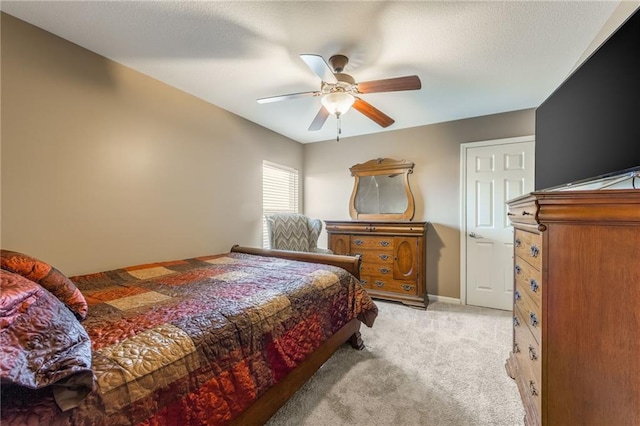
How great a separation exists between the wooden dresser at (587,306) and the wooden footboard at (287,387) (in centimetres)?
118

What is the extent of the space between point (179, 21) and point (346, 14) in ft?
3.53

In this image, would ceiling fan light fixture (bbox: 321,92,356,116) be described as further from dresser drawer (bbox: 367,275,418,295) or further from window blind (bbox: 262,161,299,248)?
dresser drawer (bbox: 367,275,418,295)

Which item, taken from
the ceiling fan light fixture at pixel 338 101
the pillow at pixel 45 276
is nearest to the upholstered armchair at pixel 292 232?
the ceiling fan light fixture at pixel 338 101

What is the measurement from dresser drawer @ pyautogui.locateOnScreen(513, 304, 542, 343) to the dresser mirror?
2.16 meters

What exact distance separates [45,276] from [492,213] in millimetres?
3934

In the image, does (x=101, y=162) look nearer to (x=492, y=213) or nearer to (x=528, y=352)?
(x=528, y=352)

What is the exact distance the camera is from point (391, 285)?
137 inches

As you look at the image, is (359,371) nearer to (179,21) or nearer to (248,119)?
(179,21)

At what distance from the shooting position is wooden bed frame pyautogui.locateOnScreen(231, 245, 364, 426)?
1325 millimetres

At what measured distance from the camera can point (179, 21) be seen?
1.72 meters

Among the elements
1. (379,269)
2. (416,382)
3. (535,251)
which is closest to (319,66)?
(535,251)

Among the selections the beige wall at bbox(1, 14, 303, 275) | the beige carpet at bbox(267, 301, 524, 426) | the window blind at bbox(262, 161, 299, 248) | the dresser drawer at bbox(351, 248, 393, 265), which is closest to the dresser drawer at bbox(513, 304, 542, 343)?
the beige carpet at bbox(267, 301, 524, 426)

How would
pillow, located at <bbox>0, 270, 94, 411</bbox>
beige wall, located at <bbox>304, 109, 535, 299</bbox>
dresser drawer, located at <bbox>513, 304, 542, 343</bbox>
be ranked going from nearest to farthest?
1. pillow, located at <bbox>0, 270, 94, 411</bbox>
2. dresser drawer, located at <bbox>513, 304, 542, 343</bbox>
3. beige wall, located at <bbox>304, 109, 535, 299</bbox>

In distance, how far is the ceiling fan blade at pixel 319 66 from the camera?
64.9 inches
